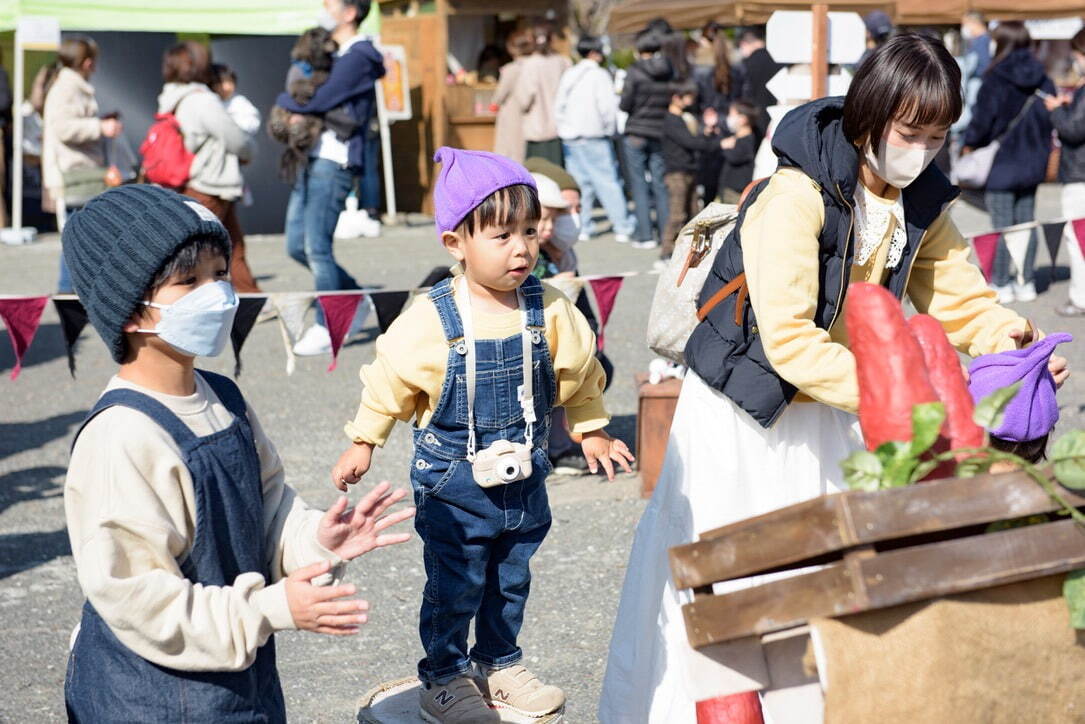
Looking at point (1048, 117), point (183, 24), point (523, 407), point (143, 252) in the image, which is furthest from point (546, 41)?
point (143, 252)

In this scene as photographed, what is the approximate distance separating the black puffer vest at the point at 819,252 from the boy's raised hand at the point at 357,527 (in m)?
0.95

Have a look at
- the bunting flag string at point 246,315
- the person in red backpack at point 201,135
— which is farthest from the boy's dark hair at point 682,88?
the bunting flag string at point 246,315

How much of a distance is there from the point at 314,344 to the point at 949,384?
24.7ft

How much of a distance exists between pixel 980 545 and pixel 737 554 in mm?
370

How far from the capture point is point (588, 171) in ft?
47.2

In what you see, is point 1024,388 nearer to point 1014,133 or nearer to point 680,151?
point 1014,133

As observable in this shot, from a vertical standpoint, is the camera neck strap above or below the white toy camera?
above

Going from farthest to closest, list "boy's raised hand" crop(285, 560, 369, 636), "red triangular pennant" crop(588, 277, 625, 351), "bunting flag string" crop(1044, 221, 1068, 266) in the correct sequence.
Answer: "bunting flag string" crop(1044, 221, 1068, 266) < "red triangular pennant" crop(588, 277, 625, 351) < "boy's raised hand" crop(285, 560, 369, 636)

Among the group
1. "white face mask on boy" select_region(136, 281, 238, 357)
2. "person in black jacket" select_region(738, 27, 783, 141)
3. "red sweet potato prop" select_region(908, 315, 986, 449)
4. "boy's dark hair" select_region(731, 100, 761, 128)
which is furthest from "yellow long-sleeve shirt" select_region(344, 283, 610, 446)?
"boy's dark hair" select_region(731, 100, 761, 128)

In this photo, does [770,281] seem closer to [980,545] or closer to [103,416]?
[980,545]

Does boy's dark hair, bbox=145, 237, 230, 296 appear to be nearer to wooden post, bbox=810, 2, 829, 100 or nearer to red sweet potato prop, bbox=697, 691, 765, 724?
red sweet potato prop, bbox=697, 691, 765, 724

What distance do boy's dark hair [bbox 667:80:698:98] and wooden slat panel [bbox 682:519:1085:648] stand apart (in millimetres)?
11353

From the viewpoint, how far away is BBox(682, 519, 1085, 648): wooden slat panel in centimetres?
205

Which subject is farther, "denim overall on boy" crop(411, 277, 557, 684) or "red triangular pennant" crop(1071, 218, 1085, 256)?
"red triangular pennant" crop(1071, 218, 1085, 256)
